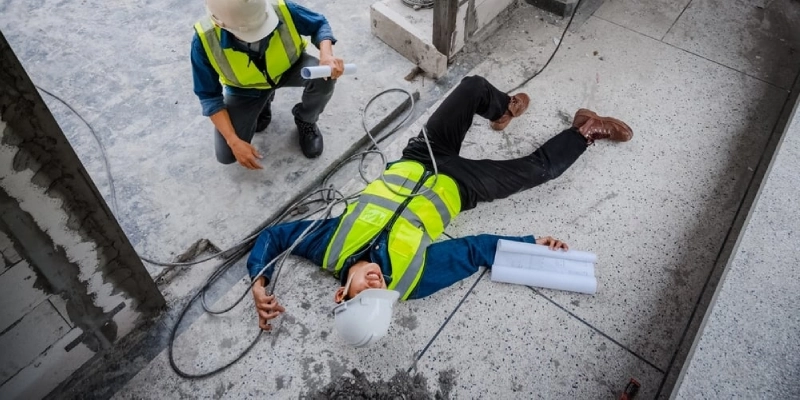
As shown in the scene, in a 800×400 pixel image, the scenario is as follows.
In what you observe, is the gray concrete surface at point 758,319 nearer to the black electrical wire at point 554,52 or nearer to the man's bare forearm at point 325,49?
the black electrical wire at point 554,52

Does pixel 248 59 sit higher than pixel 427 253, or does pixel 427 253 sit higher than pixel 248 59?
pixel 248 59

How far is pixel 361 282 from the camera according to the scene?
182 cm

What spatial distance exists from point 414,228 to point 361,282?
1.17 feet

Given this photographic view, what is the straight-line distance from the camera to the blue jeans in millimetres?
2426

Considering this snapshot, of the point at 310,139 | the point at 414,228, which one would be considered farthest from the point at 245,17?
the point at 414,228

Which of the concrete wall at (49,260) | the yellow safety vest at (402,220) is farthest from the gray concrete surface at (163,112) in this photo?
the yellow safety vest at (402,220)

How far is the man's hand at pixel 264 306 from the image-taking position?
1914 millimetres

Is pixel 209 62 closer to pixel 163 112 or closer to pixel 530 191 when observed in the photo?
pixel 163 112

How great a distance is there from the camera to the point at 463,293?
2.13 metres

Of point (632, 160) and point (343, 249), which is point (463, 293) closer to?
point (343, 249)

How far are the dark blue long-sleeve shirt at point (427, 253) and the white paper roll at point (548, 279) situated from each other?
0.08m

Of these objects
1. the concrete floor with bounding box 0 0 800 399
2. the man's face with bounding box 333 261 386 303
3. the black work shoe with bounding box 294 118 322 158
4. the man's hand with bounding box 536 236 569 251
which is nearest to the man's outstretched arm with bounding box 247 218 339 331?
the concrete floor with bounding box 0 0 800 399

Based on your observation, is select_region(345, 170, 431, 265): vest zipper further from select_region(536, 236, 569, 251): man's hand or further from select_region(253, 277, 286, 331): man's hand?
select_region(536, 236, 569, 251): man's hand

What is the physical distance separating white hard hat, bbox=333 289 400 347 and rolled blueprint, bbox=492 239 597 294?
59 centimetres
